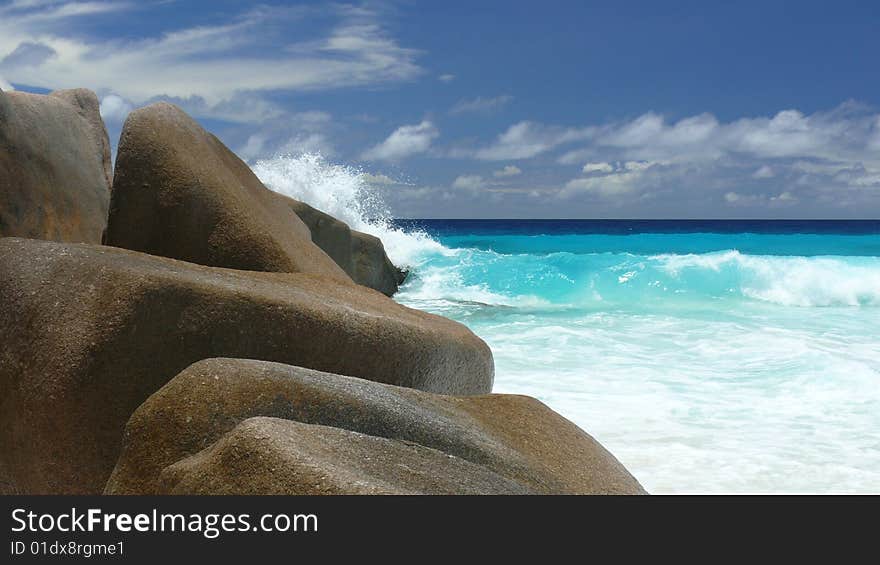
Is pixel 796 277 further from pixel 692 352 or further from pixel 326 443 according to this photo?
pixel 326 443

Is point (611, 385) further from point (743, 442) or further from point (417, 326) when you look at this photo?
point (417, 326)

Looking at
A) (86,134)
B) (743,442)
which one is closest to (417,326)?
(743,442)

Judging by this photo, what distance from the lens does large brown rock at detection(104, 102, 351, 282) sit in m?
3.64

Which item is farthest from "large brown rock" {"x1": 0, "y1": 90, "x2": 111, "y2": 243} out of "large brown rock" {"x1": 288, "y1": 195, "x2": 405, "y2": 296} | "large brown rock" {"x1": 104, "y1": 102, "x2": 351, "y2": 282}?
"large brown rock" {"x1": 288, "y1": 195, "x2": 405, "y2": 296}

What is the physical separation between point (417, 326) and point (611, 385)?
3212mm

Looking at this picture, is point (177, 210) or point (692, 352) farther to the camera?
point (692, 352)

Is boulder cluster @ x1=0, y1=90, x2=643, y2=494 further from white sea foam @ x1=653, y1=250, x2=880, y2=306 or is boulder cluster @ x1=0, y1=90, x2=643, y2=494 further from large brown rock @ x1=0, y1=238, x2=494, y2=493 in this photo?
white sea foam @ x1=653, y1=250, x2=880, y2=306

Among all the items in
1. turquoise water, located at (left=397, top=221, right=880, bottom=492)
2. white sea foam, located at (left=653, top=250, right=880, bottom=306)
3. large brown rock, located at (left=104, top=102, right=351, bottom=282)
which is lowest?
turquoise water, located at (left=397, top=221, right=880, bottom=492)

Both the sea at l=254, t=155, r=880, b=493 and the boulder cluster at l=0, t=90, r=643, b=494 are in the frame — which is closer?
the boulder cluster at l=0, t=90, r=643, b=494

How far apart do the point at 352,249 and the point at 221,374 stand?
907 centimetres

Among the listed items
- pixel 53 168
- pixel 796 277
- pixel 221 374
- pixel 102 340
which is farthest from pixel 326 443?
pixel 796 277

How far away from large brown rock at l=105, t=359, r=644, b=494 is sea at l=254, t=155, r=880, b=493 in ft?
5.57

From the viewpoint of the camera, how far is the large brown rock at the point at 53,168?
4.15m

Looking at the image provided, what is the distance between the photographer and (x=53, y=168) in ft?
14.8
